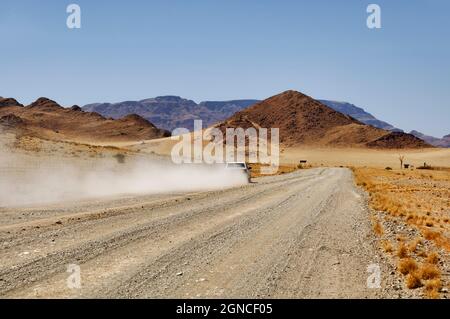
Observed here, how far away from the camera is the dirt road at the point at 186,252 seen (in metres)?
8.12

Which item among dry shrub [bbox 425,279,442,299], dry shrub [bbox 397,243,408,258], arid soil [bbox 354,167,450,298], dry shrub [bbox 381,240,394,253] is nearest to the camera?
dry shrub [bbox 425,279,442,299]

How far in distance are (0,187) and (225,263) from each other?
21497 millimetres

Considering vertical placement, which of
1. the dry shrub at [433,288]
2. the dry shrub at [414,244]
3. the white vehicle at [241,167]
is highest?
the white vehicle at [241,167]

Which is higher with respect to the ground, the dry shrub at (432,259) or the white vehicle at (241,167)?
the white vehicle at (241,167)

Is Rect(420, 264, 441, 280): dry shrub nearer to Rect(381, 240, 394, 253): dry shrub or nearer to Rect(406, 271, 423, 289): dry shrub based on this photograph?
Rect(406, 271, 423, 289): dry shrub

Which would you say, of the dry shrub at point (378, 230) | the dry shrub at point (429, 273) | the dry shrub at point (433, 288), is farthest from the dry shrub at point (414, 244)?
the dry shrub at point (433, 288)

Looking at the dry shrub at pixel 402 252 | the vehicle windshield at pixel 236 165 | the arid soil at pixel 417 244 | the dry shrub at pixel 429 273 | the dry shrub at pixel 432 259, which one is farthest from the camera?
the vehicle windshield at pixel 236 165

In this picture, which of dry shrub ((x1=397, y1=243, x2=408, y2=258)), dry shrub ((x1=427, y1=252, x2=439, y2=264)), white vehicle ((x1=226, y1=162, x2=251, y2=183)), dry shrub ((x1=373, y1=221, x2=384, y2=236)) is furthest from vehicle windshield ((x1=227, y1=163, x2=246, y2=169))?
dry shrub ((x1=427, y1=252, x2=439, y2=264))

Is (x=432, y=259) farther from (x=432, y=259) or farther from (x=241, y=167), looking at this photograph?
(x=241, y=167)

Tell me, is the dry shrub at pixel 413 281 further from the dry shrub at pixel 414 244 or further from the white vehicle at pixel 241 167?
the white vehicle at pixel 241 167

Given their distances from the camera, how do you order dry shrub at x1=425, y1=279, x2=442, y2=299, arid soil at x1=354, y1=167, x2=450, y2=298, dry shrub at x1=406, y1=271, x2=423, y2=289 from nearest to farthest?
dry shrub at x1=425, y1=279, x2=442, y2=299
dry shrub at x1=406, y1=271, x2=423, y2=289
arid soil at x1=354, y1=167, x2=450, y2=298

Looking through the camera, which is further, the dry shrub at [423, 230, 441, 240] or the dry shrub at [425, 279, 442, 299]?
the dry shrub at [423, 230, 441, 240]

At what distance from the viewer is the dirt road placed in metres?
8.12
